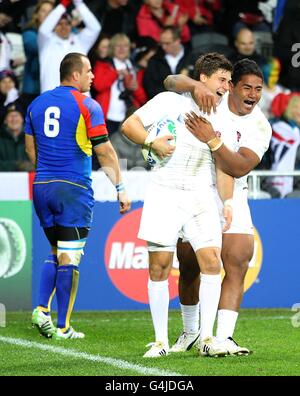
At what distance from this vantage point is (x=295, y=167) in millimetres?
14117

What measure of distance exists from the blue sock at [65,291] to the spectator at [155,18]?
6.44 meters

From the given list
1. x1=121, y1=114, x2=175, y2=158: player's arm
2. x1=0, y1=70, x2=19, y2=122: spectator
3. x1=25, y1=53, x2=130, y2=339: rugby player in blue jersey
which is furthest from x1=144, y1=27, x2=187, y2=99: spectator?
x1=121, y1=114, x2=175, y2=158: player's arm

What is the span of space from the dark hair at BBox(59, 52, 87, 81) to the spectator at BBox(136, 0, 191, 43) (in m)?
5.93

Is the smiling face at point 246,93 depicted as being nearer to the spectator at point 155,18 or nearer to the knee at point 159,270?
the knee at point 159,270

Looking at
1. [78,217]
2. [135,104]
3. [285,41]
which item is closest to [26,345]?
[78,217]

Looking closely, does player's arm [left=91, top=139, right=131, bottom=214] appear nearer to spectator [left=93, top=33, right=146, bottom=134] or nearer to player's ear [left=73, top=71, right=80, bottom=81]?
player's ear [left=73, top=71, right=80, bottom=81]

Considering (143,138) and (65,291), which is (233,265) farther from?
(65,291)

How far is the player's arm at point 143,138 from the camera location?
7.57m

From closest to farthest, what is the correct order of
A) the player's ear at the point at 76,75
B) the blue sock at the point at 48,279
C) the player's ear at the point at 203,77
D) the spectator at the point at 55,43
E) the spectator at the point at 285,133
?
1. the player's ear at the point at 203,77
2. the player's ear at the point at 76,75
3. the blue sock at the point at 48,279
4. the spectator at the point at 55,43
5. the spectator at the point at 285,133

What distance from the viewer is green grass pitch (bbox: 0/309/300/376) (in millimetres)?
7062

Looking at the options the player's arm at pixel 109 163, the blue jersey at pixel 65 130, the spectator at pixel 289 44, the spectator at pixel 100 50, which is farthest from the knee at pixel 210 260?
the spectator at pixel 289 44

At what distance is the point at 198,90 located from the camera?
762 cm
